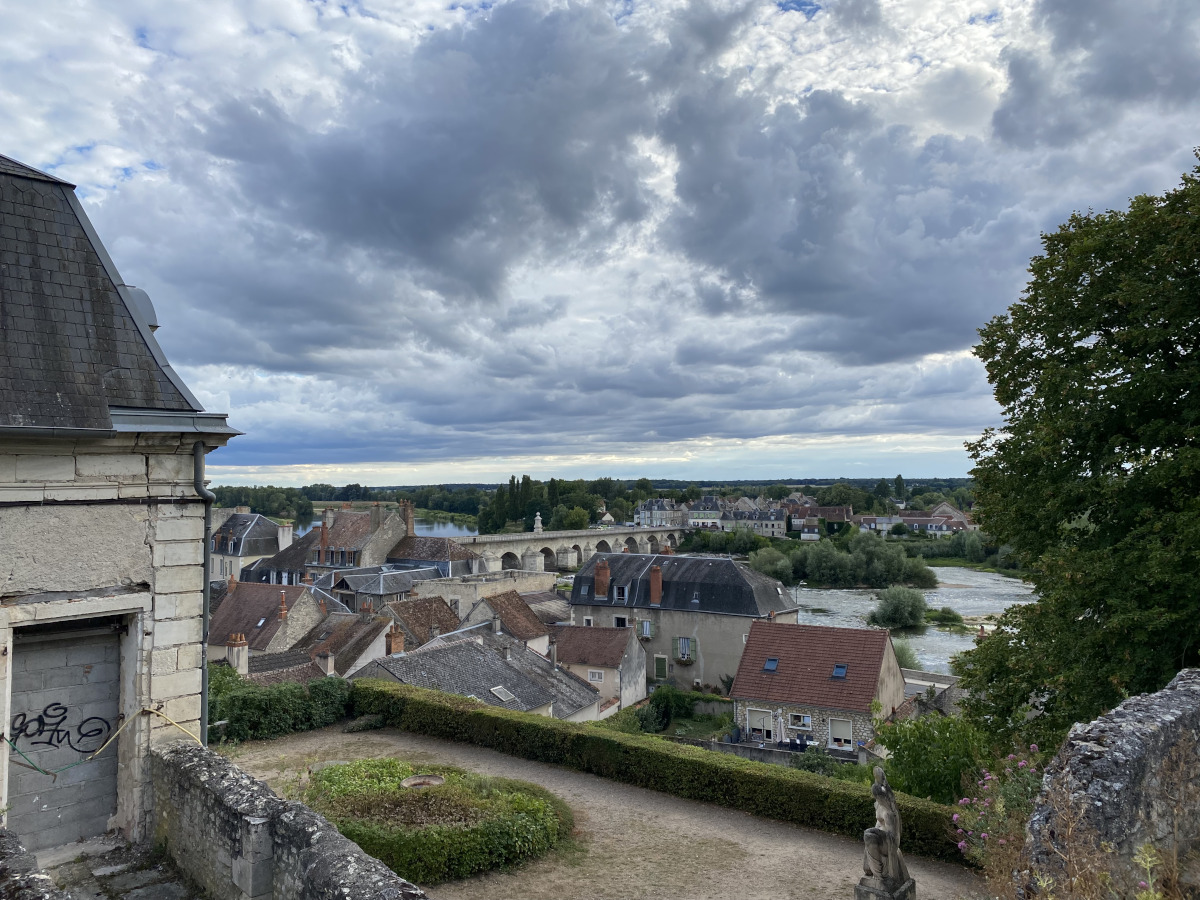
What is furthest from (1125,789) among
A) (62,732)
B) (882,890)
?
(62,732)

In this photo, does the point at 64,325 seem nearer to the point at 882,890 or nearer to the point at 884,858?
the point at 884,858

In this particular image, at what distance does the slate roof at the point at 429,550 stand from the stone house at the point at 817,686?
1080 inches

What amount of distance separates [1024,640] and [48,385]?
11.0 metres

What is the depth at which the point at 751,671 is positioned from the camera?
75.5 ft

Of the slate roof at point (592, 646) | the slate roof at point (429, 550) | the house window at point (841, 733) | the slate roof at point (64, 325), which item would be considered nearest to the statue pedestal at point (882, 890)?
the slate roof at point (64, 325)

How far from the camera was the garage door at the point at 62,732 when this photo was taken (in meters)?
5.39

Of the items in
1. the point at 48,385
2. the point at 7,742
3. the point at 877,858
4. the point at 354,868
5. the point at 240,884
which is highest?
the point at 48,385

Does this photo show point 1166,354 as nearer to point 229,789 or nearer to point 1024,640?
point 1024,640

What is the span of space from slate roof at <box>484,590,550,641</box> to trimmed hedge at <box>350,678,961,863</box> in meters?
11.9

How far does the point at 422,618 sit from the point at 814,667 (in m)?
12.9

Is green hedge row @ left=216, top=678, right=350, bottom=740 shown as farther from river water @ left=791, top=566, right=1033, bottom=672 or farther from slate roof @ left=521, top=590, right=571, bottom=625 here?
river water @ left=791, top=566, right=1033, bottom=672

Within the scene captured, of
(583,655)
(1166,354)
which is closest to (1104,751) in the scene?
(1166,354)

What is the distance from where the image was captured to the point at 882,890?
7.68 metres

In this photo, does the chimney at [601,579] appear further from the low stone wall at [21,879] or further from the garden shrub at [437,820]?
the low stone wall at [21,879]
